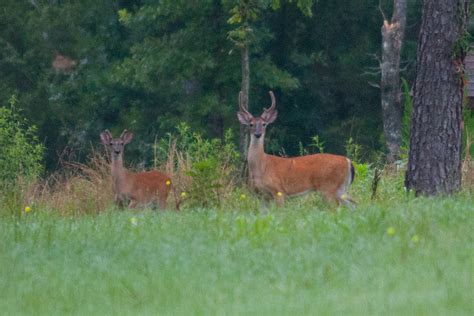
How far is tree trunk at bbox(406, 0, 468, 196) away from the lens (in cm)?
1509

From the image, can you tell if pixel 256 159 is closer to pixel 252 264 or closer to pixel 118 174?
pixel 118 174

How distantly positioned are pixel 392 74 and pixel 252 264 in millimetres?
22934

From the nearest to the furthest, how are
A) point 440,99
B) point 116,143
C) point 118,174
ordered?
point 440,99 < point 118,174 < point 116,143

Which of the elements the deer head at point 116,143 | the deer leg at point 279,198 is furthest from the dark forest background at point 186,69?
the deer leg at point 279,198

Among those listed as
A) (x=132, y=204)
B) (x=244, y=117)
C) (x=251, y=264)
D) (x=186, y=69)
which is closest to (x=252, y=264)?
(x=251, y=264)

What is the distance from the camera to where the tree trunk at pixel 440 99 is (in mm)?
15086

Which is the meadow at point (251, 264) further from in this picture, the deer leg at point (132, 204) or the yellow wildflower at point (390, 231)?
the deer leg at point (132, 204)

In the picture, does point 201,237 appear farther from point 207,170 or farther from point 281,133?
point 281,133

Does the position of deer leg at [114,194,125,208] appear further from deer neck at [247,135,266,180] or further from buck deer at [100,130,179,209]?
deer neck at [247,135,266,180]

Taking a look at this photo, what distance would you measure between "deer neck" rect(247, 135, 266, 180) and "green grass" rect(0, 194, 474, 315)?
3.99 m

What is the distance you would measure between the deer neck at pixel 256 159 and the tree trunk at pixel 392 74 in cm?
1440

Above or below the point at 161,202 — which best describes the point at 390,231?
above

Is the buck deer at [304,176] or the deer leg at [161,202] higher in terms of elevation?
the buck deer at [304,176]

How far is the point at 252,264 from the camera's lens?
1041cm
